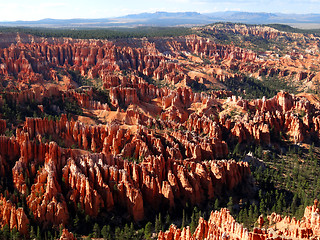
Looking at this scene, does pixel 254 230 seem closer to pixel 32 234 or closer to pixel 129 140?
pixel 32 234

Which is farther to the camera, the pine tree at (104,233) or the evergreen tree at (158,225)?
the evergreen tree at (158,225)

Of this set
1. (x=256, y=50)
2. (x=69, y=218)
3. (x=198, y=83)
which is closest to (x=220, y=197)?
(x=69, y=218)

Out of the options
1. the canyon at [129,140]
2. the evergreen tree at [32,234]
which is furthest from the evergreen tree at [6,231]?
the evergreen tree at [32,234]

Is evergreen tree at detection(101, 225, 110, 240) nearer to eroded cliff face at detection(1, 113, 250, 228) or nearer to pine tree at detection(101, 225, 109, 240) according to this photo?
pine tree at detection(101, 225, 109, 240)

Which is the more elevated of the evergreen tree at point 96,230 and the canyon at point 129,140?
the canyon at point 129,140

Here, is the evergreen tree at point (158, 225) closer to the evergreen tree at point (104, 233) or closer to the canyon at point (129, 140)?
the canyon at point (129, 140)

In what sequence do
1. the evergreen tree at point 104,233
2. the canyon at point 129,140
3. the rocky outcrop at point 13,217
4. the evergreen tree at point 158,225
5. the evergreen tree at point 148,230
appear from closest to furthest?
the rocky outcrop at point 13,217, the evergreen tree at point 104,233, the evergreen tree at point 148,230, the canyon at point 129,140, the evergreen tree at point 158,225

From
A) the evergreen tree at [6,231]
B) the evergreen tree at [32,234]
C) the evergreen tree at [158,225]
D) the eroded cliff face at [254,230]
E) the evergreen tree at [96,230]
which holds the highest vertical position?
the eroded cliff face at [254,230]

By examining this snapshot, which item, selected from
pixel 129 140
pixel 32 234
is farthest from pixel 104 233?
pixel 129 140
